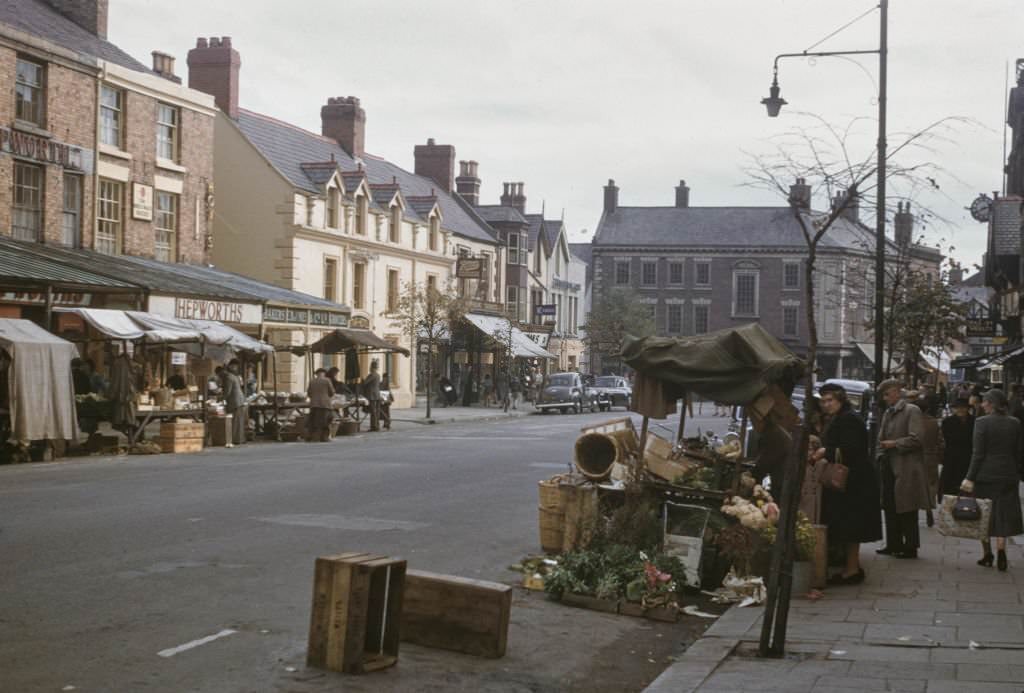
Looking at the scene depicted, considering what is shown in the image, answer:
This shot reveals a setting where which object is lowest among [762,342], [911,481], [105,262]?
[911,481]

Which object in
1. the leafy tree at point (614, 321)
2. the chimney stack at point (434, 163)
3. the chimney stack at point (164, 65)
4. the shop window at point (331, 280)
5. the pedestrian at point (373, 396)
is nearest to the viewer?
the pedestrian at point (373, 396)

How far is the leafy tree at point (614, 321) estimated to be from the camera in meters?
79.4

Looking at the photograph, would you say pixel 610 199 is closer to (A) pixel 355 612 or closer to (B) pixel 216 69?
(B) pixel 216 69

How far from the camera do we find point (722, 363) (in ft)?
37.6

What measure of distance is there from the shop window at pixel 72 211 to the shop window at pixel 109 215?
0.76 meters

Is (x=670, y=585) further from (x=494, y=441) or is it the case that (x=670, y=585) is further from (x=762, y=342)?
(x=494, y=441)

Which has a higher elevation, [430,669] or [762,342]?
[762,342]

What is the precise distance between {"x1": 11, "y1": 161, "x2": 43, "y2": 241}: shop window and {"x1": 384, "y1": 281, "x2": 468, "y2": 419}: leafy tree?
15.1 m

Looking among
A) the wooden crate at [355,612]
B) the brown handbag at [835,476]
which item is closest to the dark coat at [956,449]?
the brown handbag at [835,476]

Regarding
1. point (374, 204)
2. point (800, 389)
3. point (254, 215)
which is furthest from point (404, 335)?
point (800, 389)

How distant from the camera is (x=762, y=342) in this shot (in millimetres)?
11828

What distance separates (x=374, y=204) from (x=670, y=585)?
137 ft

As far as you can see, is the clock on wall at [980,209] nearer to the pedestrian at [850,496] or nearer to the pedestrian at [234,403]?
the pedestrian at [234,403]

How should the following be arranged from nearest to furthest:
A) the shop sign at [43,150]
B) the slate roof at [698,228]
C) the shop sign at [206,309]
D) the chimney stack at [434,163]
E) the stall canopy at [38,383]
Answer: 1. the stall canopy at [38,383]
2. the shop sign at [206,309]
3. the shop sign at [43,150]
4. the chimney stack at [434,163]
5. the slate roof at [698,228]
